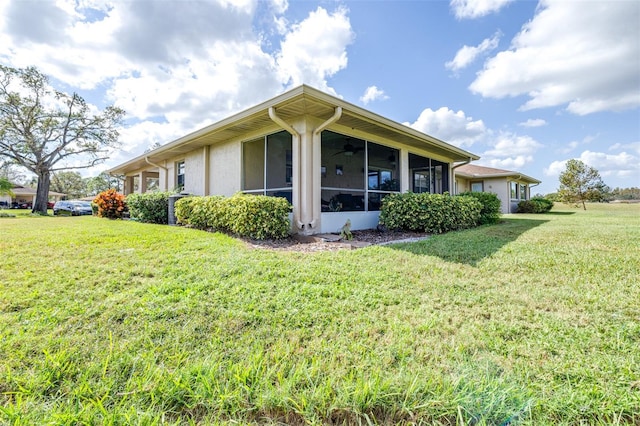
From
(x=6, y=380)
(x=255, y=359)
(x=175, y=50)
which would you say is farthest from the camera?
(x=175, y=50)

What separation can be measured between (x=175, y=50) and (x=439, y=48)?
357 inches

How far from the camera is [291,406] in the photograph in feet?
4.70

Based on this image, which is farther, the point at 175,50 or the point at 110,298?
the point at 175,50

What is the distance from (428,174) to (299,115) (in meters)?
7.54

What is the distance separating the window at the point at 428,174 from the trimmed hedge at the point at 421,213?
344cm

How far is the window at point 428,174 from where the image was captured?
37.1ft

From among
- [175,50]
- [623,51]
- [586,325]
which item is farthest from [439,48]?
[586,325]

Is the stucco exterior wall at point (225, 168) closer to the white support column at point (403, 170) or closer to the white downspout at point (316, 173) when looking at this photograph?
the white downspout at point (316, 173)

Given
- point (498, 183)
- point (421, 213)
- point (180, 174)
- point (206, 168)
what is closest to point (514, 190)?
point (498, 183)

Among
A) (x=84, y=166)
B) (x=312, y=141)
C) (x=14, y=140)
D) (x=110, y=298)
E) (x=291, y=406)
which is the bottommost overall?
(x=291, y=406)

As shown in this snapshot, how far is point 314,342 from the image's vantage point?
6.64ft

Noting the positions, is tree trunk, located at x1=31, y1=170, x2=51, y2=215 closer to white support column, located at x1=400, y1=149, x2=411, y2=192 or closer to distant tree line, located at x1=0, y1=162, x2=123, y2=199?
white support column, located at x1=400, y1=149, x2=411, y2=192

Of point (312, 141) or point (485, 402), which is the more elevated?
point (312, 141)

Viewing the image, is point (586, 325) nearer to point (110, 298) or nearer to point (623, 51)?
point (110, 298)
